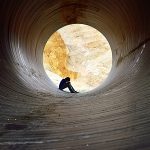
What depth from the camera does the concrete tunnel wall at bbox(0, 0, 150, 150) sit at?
7.35 ft

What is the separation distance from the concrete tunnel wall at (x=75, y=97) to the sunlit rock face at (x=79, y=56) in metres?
9.14

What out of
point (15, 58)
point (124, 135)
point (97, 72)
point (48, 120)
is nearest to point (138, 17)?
point (15, 58)

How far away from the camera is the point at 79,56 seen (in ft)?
54.4

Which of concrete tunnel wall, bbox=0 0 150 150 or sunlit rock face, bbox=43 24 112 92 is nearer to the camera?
concrete tunnel wall, bbox=0 0 150 150

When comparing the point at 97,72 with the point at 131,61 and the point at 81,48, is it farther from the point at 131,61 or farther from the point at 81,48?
the point at 131,61

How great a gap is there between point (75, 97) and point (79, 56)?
40.7ft

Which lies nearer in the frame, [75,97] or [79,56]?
[75,97]

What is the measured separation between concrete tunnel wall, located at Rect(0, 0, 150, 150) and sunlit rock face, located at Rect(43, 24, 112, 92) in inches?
360

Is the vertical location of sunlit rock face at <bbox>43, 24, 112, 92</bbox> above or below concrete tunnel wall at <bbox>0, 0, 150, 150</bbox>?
above

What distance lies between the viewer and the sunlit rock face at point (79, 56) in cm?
1561

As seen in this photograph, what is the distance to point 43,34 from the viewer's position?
635cm

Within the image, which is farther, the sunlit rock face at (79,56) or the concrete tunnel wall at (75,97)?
the sunlit rock face at (79,56)

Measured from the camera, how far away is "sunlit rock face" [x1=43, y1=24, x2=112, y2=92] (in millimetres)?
15609

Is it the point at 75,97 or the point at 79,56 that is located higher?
the point at 79,56
